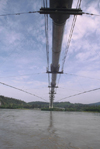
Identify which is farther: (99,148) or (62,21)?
(62,21)

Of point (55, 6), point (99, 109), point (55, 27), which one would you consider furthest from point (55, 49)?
point (99, 109)

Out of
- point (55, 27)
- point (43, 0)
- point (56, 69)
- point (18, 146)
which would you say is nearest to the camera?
point (18, 146)

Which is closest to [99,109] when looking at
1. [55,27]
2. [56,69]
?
[56,69]

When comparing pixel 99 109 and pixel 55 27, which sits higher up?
pixel 55 27

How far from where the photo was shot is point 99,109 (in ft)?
102

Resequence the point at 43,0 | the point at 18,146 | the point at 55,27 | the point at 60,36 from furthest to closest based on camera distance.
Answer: the point at 60,36 → the point at 55,27 → the point at 43,0 → the point at 18,146

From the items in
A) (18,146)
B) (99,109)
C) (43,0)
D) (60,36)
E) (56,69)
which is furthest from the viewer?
(99,109)

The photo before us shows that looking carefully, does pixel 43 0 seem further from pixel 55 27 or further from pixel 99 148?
pixel 99 148

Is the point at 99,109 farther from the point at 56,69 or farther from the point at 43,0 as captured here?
the point at 43,0

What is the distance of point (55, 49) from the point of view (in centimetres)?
1041

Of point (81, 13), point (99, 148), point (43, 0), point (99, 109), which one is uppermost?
point (43, 0)

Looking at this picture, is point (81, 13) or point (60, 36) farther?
point (60, 36)

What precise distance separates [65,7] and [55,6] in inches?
19.4

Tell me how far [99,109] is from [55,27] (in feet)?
94.8
